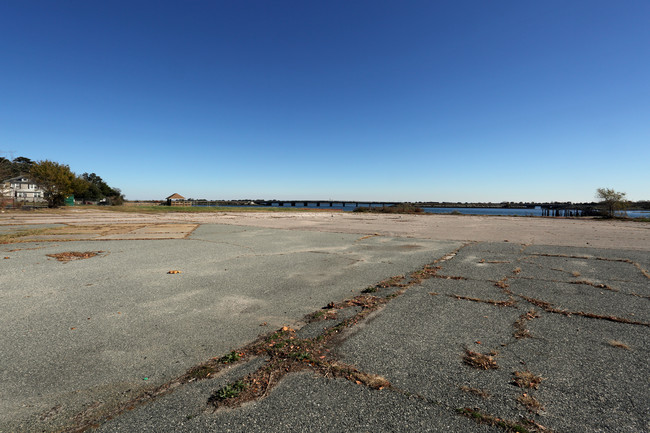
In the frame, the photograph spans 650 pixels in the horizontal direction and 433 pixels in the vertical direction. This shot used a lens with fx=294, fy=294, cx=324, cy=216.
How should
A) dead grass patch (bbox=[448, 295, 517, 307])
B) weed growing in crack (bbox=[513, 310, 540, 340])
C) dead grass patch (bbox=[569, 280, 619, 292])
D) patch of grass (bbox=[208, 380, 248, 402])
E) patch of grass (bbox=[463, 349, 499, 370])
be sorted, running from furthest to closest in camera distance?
1. dead grass patch (bbox=[569, 280, 619, 292])
2. dead grass patch (bbox=[448, 295, 517, 307])
3. weed growing in crack (bbox=[513, 310, 540, 340])
4. patch of grass (bbox=[463, 349, 499, 370])
5. patch of grass (bbox=[208, 380, 248, 402])

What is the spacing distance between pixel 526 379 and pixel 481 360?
39 centimetres

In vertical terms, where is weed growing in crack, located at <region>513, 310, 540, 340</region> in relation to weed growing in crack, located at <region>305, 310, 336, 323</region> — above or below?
above

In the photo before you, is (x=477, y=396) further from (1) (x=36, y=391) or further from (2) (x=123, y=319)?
(2) (x=123, y=319)

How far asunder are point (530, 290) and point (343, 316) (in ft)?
12.4

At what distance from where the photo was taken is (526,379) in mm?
2600

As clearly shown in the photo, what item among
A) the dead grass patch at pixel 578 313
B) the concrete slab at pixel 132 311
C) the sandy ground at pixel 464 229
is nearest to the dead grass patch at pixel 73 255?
the concrete slab at pixel 132 311

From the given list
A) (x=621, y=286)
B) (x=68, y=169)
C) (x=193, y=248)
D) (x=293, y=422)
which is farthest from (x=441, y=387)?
(x=68, y=169)

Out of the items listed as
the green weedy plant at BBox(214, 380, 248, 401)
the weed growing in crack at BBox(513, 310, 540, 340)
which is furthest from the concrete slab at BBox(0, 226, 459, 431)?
the weed growing in crack at BBox(513, 310, 540, 340)

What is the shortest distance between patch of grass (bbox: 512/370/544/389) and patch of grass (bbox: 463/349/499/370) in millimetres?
191

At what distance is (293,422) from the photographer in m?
2.05

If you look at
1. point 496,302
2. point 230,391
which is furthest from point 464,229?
point 230,391

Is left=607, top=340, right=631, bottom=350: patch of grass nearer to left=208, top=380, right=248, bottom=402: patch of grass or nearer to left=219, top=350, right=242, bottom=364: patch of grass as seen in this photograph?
left=208, top=380, right=248, bottom=402: patch of grass

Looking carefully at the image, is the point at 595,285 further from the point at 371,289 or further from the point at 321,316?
the point at 321,316

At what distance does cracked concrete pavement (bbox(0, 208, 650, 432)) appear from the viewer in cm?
213
